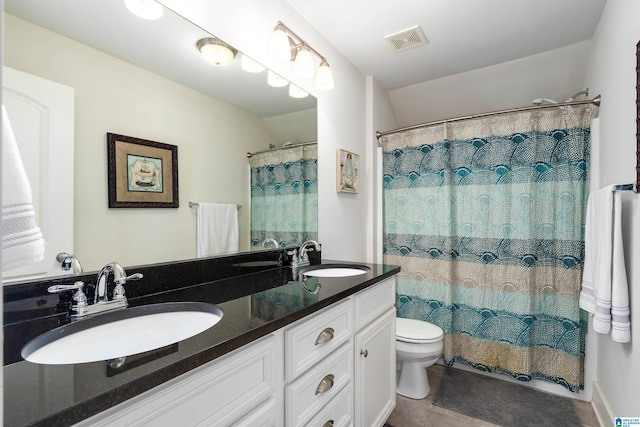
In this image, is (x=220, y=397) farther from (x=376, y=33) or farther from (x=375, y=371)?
(x=376, y=33)

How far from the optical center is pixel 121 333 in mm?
856

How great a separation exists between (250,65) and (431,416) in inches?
86.9

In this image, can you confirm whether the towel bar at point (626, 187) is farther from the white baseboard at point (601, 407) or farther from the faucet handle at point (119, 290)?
the faucet handle at point (119, 290)

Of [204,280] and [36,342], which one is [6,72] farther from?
[204,280]

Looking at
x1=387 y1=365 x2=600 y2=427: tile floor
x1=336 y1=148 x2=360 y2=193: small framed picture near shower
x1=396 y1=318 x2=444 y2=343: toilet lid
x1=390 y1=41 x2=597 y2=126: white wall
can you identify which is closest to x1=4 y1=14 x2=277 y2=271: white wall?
x1=336 y1=148 x2=360 y2=193: small framed picture near shower

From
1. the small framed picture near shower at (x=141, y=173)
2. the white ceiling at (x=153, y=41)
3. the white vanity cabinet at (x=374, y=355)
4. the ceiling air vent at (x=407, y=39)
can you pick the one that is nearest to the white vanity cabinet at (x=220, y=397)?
the white vanity cabinet at (x=374, y=355)

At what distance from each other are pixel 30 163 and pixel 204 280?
71 centimetres

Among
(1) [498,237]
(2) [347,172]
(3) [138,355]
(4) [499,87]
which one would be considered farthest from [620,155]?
→ (3) [138,355]

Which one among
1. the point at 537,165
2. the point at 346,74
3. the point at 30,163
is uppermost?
the point at 346,74

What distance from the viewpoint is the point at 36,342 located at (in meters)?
0.69

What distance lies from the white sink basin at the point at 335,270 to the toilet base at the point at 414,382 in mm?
807

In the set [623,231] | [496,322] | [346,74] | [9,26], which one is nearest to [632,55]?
[623,231]

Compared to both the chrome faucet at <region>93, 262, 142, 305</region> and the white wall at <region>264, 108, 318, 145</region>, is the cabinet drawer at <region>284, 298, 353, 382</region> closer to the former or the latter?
the chrome faucet at <region>93, 262, 142, 305</region>

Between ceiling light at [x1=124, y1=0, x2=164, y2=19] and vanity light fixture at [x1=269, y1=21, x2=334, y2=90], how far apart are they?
0.52 m
